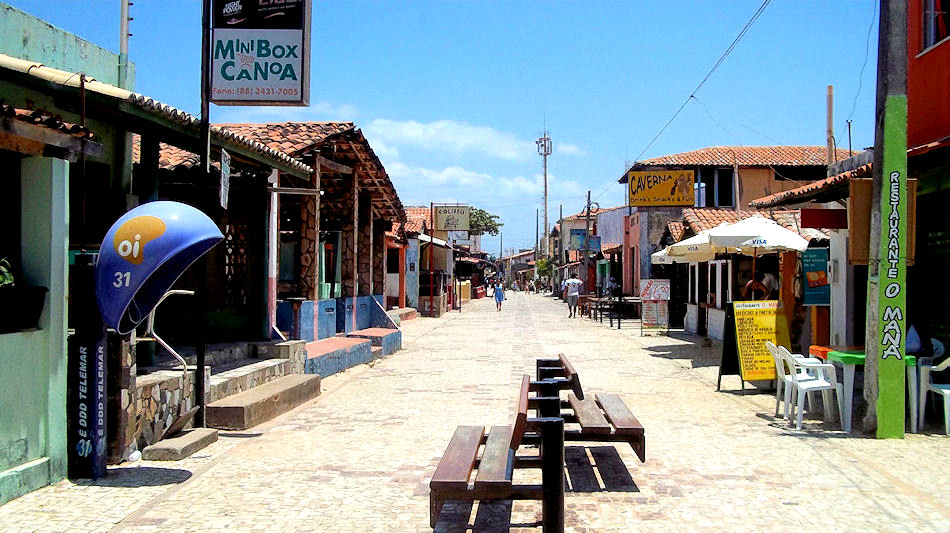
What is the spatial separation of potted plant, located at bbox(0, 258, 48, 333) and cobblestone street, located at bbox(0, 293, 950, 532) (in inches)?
47.6

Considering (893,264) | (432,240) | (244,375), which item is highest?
(432,240)

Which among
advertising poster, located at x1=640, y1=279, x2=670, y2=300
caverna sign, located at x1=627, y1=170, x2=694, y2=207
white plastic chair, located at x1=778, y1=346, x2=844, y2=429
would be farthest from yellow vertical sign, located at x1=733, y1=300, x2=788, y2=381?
caverna sign, located at x1=627, y1=170, x2=694, y2=207

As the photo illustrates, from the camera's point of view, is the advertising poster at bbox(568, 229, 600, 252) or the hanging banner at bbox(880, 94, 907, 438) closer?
the hanging banner at bbox(880, 94, 907, 438)

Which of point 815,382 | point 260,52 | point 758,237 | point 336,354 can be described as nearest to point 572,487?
point 815,382

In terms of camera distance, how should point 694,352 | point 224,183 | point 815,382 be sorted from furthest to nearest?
1. point 694,352
2. point 224,183
3. point 815,382

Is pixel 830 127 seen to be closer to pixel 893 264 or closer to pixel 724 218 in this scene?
pixel 724 218

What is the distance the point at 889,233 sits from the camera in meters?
7.29

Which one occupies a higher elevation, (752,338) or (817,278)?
(817,278)

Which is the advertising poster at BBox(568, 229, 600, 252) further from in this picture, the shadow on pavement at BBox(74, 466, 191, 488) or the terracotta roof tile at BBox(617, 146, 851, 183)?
the shadow on pavement at BBox(74, 466, 191, 488)

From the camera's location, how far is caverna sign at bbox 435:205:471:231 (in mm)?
38000

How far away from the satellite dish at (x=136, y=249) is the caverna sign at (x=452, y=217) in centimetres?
3176

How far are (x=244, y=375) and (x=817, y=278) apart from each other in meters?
8.67

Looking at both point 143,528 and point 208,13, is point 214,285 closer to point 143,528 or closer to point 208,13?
point 208,13

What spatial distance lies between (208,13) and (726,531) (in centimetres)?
712
